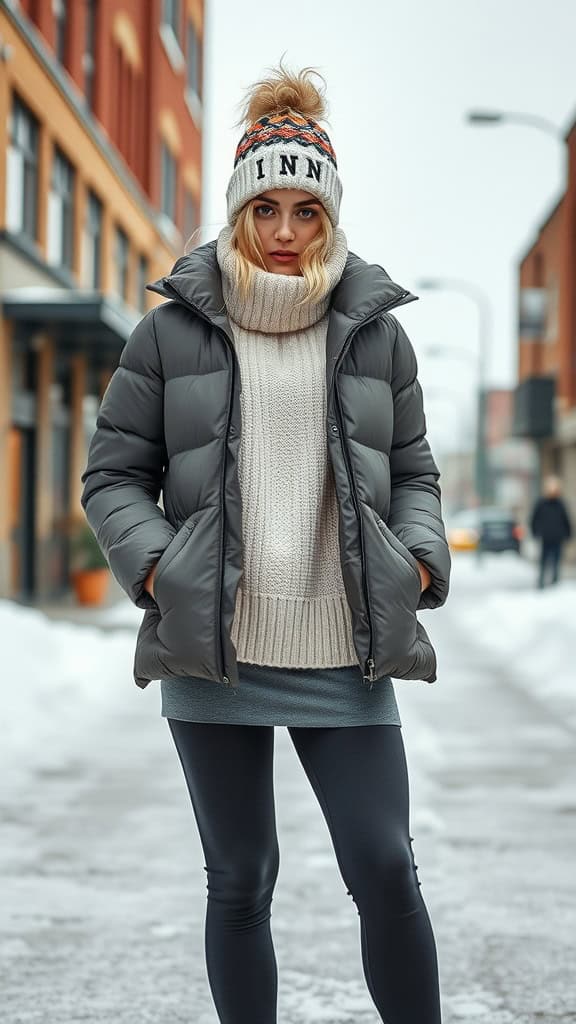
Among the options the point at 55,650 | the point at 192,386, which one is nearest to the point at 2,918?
the point at 192,386

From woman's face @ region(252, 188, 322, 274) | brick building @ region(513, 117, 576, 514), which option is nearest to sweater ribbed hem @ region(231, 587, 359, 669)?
woman's face @ region(252, 188, 322, 274)

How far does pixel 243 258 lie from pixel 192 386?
311mm

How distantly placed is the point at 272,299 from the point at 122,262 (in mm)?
25140

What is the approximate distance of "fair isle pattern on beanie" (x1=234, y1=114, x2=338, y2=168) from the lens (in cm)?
306

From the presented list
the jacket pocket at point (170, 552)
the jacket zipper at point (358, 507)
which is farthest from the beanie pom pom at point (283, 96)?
the jacket pocket at point (170, 552)

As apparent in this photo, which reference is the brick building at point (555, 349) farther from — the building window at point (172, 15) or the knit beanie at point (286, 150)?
the knit beanie at point (286, 150)

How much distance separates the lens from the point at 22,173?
63.1ft

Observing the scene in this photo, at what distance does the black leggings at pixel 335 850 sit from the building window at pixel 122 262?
80.6 ft

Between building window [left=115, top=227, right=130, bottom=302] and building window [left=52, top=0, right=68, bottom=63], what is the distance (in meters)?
5.16

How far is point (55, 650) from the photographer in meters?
10.7

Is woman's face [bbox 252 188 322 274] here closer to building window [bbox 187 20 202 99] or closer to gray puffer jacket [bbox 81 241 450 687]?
gray puffer jacket [bbox 81 241 450 687]

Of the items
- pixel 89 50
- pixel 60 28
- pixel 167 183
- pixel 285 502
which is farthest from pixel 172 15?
pixel 285 502

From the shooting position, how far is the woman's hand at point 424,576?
2908 mm

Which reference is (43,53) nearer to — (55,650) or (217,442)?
(55,650)
